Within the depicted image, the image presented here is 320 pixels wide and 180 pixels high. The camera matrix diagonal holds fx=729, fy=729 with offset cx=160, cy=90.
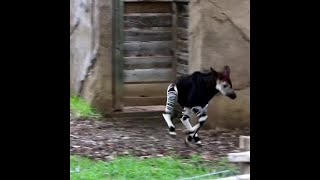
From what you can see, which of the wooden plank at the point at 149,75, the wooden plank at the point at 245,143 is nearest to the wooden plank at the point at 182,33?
the wooden plank at the point at 149,75

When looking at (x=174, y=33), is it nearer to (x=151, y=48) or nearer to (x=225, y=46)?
(x=151, y=48)

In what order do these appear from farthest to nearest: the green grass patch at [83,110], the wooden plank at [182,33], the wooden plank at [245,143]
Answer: the wooden plank at [182,33] < the green grass patch at [83,110] < the wooden plank at [245,143]

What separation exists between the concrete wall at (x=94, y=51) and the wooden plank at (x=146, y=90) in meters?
0.46

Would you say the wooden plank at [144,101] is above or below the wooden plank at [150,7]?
below

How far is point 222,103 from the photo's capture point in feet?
23.4

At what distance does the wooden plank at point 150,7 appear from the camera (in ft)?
27.4

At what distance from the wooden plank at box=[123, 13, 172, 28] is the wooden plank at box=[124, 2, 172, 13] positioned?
1.4 inches

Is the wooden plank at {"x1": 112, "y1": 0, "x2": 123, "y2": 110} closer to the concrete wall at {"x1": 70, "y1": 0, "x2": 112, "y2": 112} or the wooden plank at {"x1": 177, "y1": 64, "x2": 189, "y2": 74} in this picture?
the concrete wall at {"x1": 70, "y1": 0, "x2": 112, "y2": 112}

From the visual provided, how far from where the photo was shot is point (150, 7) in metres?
8.38

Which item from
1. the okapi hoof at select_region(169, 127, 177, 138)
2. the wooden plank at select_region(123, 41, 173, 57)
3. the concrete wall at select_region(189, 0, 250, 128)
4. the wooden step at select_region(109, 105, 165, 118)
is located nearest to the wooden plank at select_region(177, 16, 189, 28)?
the wooden plank at select_region(123, 41, 173, 57)

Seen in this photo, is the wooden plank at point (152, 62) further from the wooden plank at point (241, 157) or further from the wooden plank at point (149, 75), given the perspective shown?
the wooden plank at point (241, 157)
